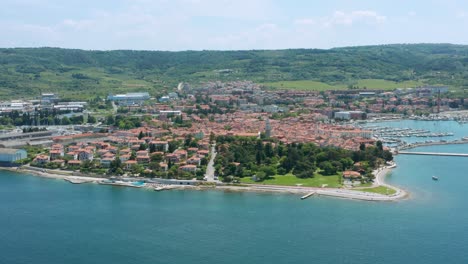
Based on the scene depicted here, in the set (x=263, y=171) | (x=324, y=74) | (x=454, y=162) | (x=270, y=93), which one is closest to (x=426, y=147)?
(x=454, y=162)

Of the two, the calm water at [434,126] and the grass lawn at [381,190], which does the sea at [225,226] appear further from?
the calm water at [434,126]

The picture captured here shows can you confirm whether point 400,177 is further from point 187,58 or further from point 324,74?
point 187,58

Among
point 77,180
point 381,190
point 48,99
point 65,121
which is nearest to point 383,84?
point 48,99

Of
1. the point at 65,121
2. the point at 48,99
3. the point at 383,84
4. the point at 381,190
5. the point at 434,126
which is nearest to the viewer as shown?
the point at 381,190

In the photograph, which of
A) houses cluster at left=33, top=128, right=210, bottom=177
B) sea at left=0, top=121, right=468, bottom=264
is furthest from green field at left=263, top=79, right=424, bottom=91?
sea at left=0, top=121, right=468, bottom=264

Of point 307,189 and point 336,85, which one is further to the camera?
point 336,85

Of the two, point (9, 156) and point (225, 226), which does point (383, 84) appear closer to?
point (9, 156)
